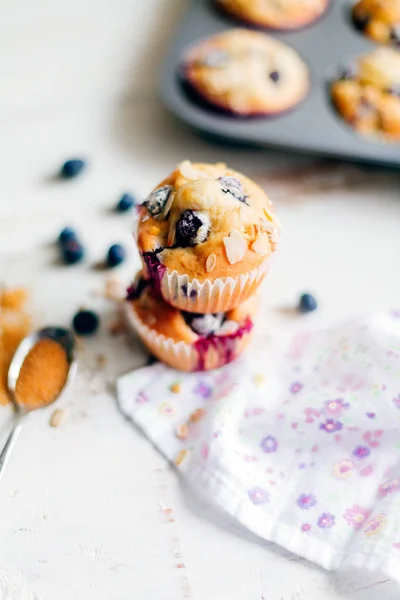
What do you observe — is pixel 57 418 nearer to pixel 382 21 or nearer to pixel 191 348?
pixel 191 348

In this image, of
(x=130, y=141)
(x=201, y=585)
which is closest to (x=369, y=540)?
(x=201, y=585)


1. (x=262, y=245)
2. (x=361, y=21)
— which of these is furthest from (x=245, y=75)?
(x=262, y=245)

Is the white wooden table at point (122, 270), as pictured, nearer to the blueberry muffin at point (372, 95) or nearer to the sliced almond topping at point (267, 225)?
the blueberry muffin at point (372, 95)

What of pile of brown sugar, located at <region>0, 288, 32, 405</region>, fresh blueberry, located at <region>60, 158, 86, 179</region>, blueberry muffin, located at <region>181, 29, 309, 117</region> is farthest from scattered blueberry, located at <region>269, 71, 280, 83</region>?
pile of brown sugar, located at <region>0, 288, 32, 405</region>

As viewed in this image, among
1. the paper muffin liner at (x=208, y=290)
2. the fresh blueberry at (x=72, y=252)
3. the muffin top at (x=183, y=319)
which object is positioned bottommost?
the fresh blueberry at (x=72, y=252)

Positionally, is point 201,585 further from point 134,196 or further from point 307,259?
point 134,196

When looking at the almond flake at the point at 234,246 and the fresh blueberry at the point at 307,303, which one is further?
the fresh blueberry at the point at 307,303

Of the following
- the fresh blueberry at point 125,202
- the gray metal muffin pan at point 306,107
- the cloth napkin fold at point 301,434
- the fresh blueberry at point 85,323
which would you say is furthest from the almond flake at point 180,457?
the gray metal muffin pan at point 306,107
